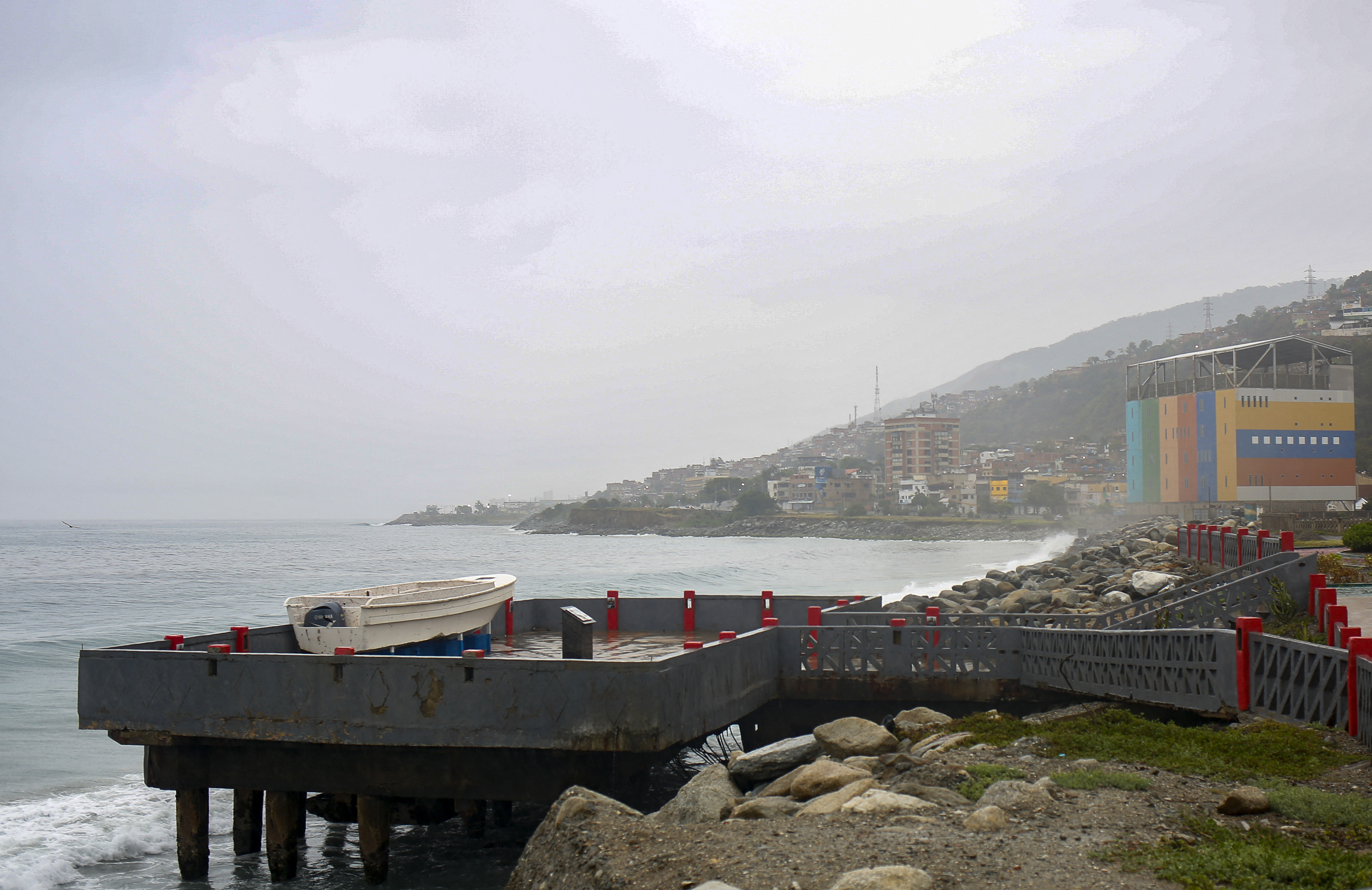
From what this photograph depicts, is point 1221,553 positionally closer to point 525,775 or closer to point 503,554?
point 525,775

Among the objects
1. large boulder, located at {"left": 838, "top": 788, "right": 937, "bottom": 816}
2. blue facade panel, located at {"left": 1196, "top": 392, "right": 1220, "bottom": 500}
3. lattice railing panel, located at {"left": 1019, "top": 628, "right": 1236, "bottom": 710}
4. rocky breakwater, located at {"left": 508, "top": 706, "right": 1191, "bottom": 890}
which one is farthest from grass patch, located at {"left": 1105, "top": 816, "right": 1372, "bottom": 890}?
blue facade panel, located at {"left": 1196, "top": 392, "right": 1220, "bottom": 500}

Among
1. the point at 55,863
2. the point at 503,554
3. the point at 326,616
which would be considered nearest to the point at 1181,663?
the point at 326,616

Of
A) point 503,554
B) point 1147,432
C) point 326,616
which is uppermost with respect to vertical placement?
point 1147,432

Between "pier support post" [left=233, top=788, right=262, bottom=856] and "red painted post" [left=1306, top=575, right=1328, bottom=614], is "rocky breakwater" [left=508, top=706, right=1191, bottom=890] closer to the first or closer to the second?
"pier support post" [left=233, top=788, right=262, bottom=856]

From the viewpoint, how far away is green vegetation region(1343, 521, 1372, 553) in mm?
28245

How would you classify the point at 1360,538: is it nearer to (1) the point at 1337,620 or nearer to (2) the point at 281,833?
(1) the point at 1337,620

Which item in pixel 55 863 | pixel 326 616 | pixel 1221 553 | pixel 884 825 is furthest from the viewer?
pixel 1221 553

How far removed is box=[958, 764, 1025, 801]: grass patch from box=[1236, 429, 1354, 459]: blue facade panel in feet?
191

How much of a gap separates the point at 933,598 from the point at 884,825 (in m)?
18.7

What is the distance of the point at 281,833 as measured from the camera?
12125mm

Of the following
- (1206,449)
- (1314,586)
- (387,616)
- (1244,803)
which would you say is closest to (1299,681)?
(1244,803)

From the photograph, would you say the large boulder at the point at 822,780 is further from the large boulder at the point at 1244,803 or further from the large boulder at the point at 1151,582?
the large boulder at the point at 1151,582

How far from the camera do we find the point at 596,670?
10.8 meters

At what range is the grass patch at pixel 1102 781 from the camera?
8633mm
